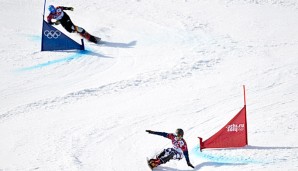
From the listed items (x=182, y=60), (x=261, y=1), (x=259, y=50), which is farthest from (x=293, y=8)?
(x=182, y=60)

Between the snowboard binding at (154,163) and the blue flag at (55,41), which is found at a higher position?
the blue flag at (55,41)

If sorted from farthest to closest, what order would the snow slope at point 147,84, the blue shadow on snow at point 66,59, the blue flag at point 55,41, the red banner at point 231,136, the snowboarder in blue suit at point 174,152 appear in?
the blue flag at point 55,41 → the blue shadow on snow at point 66,59 → the snow slope at point 147,84 → the red banner at point 231,136 → the snowboarder in blue suit at point 174,152

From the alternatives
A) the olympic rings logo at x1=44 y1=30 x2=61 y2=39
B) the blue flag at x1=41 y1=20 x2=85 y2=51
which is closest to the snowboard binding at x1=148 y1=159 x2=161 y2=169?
the blue flag at x1=41 y1=20 x2=85 y2=51

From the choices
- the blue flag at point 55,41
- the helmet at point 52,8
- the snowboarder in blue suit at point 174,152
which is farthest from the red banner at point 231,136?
the helmet at point 52,8

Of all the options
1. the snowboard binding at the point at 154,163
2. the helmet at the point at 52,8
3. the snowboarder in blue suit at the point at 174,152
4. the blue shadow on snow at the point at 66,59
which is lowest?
the snowboard binding at the point at 154,163

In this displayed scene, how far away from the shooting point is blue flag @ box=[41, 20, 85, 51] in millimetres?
15523

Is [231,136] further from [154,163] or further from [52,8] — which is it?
[52,8]

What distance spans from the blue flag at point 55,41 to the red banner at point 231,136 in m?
6.33

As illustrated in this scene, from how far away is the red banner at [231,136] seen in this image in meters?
11.0

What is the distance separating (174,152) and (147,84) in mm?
3892

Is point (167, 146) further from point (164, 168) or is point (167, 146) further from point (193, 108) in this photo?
point (193, 108)

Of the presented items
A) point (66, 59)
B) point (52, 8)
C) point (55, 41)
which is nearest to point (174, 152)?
point (66, 59)

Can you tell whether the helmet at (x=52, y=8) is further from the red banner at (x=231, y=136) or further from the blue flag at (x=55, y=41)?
the red banner at (x=231, y=136)

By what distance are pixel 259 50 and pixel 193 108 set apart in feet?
12.7
